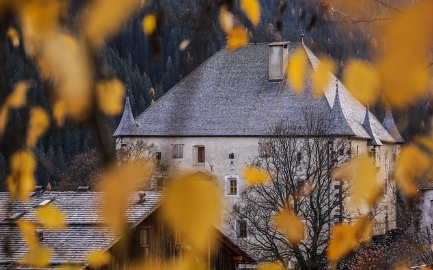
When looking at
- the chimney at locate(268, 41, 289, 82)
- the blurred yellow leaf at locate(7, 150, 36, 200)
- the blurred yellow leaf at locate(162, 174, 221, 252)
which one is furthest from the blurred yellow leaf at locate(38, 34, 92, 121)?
the chimney at locate(268, 41, 289, 82)

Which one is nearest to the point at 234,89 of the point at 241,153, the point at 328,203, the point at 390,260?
the point at 241,153

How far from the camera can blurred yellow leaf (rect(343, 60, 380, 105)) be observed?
2.18 metres

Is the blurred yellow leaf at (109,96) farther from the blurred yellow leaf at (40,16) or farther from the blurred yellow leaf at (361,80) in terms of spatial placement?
the blurred yellow leaf at (361,80)

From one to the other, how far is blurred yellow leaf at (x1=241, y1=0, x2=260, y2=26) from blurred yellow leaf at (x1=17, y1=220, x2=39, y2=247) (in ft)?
3.55

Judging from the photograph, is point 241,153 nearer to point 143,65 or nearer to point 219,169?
point 219,169

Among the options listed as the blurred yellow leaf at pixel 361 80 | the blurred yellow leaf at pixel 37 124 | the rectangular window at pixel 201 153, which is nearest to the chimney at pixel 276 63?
the rectangular window at pixel 201 153

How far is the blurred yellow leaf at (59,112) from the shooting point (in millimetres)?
1896

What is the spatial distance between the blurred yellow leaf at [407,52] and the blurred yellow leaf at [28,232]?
4.47ft

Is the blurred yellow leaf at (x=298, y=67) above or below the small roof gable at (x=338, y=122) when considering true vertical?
below

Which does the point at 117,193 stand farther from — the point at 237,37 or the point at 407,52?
the point at 237,37

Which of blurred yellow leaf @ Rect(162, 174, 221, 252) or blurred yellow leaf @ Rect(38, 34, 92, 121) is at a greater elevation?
blurred yellow leaf @ Rect(38, 34, 92, 121)

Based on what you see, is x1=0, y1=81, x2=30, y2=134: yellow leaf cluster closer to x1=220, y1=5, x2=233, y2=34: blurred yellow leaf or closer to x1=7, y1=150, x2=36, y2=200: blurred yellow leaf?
x1=7, y1=150, x2=36, y2=200: blurred yellow leaf

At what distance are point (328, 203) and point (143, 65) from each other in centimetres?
2208

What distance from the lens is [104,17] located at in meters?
1.65
